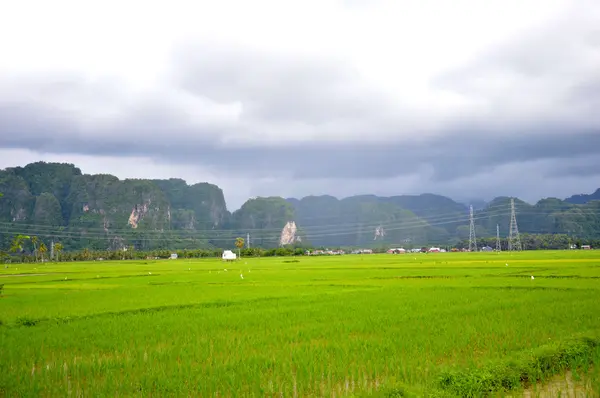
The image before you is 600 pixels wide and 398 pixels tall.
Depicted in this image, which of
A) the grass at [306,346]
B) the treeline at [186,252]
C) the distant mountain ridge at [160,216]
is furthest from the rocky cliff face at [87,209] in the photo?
the grass at [306,346]

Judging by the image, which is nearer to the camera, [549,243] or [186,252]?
[186,252]

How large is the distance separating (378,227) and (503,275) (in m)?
161

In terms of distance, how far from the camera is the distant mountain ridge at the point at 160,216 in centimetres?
12412

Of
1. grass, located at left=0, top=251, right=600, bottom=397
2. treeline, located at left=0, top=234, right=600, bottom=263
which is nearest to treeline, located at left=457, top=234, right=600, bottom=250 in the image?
treeline, located at left=0, top=234, right=600, bottom=263

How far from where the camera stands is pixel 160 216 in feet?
461

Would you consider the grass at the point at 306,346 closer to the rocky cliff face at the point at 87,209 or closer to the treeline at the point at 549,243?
the treeline at the point at 549,243

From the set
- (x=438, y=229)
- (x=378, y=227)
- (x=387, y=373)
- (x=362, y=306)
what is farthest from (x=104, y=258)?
(x=438, y=229)

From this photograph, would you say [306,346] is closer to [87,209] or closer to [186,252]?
[186,252]

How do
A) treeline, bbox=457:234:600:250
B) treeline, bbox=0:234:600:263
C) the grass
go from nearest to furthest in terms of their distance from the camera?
1. the grass
2. treeline, bbox=0:234:600:263
3. treeline, bbox=457:234:600:250

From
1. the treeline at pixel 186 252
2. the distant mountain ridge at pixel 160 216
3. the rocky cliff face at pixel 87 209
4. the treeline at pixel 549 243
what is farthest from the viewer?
the distant mountain ridge at pixel 160 216

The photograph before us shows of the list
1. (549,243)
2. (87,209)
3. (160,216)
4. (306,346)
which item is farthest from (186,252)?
(306,346)

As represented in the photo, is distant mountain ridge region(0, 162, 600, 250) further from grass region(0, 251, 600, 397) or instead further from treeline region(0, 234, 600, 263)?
grass region(0, 251, 600, 397)

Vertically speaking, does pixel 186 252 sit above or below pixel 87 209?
below

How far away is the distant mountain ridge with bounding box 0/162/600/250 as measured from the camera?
407 ft
